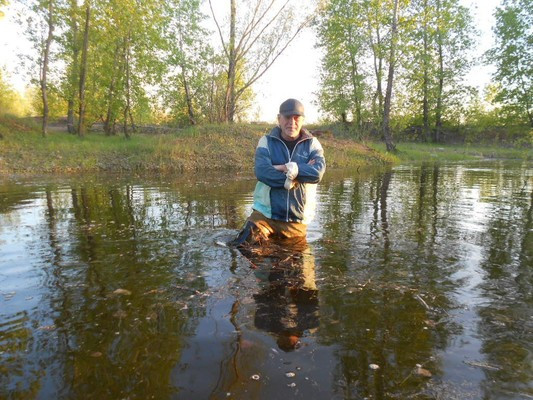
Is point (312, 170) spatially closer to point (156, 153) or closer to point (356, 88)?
point (156, 153)

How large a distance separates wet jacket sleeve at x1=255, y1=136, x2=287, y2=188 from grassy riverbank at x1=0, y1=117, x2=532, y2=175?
14.3 meters

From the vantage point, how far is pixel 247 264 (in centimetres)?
475

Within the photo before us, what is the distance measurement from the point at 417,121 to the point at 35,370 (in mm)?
49616

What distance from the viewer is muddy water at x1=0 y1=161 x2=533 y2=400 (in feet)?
7.90

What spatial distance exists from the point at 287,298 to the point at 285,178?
227cm

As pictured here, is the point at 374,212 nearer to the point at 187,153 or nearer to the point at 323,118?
the point at 187,153

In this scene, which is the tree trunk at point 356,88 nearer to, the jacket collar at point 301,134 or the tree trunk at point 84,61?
the tree trunk at point 84,61

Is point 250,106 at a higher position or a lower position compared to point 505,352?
higher

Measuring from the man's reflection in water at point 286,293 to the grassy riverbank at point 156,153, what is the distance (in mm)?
15149

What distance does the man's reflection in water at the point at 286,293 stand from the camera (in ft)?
10.1

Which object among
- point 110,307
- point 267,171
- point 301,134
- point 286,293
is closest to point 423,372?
→ point 286,293

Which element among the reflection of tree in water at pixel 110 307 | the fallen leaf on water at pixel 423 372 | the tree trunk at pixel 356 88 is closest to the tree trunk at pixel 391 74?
the tree trunk at pixel 356 88

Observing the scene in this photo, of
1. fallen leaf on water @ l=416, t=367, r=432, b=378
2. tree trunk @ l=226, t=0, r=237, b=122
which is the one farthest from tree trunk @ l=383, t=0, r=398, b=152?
fallen leaf on water @ l=416, t=367, r=432, b=378

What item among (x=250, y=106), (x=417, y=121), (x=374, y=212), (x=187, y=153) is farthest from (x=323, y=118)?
(x=374, y=212)
